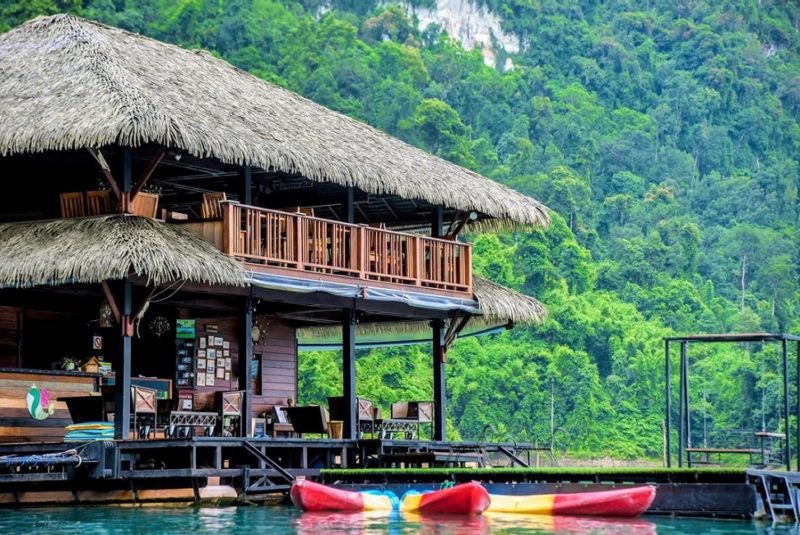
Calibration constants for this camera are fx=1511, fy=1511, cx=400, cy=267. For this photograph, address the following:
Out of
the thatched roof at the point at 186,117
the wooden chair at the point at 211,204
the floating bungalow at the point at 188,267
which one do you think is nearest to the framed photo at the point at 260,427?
the floating bungalow at the point at 188,267

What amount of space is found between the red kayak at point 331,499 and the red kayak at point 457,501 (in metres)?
0.50

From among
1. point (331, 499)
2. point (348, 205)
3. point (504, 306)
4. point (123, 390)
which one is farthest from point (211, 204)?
point (504, 306)

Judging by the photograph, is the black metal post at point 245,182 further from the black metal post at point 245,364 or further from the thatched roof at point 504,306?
the thatched roof at point 504,306

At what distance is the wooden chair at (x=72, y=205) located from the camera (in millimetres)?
17281

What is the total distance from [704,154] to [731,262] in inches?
424

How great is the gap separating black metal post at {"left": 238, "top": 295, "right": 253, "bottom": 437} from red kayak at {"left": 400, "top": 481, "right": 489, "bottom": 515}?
110 inches

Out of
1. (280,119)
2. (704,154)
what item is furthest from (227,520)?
(704,154)

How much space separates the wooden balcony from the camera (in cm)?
1723

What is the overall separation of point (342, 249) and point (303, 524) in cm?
536

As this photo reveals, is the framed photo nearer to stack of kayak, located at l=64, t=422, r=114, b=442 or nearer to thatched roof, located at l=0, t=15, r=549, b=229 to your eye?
thatched roof, located at l=0, t=15, r=549, b=229

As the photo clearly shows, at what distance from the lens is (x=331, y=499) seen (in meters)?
15.7

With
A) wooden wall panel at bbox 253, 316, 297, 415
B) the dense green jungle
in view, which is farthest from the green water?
the dense green jungle

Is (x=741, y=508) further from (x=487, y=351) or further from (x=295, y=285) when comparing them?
(x=487, y=351)

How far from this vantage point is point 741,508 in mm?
14469
